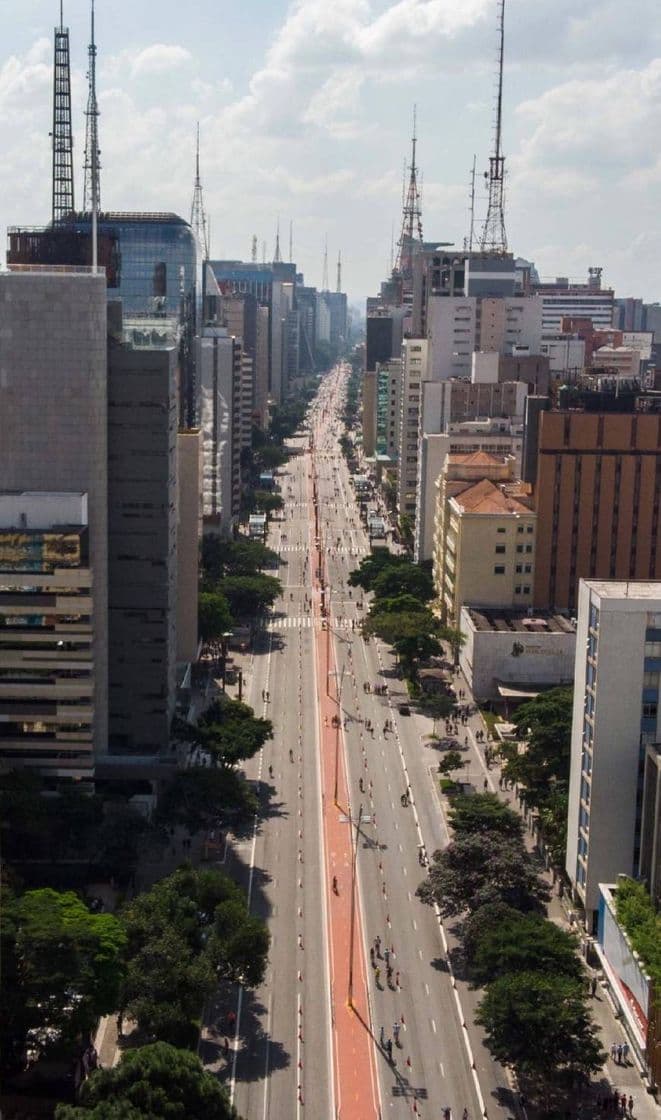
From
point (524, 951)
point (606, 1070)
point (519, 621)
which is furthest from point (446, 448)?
point (606, 1070)

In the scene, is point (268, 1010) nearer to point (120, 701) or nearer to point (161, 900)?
point (161, 900)

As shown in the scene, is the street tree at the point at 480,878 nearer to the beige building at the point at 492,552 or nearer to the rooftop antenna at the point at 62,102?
the beige building at the point at 492,552

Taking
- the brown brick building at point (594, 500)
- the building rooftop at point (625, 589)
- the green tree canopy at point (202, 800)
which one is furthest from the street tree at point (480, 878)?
the brown brick building at point (594, 500)

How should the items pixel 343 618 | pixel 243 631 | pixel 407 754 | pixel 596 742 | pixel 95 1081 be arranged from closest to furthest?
1. pixel 95 1081
2. pixel 596 742
3. pixel 407 754
4. pixel 243 631
5. pixel 343 618

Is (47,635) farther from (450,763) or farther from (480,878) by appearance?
(480,878)

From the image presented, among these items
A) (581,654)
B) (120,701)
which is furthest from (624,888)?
(120,701)
